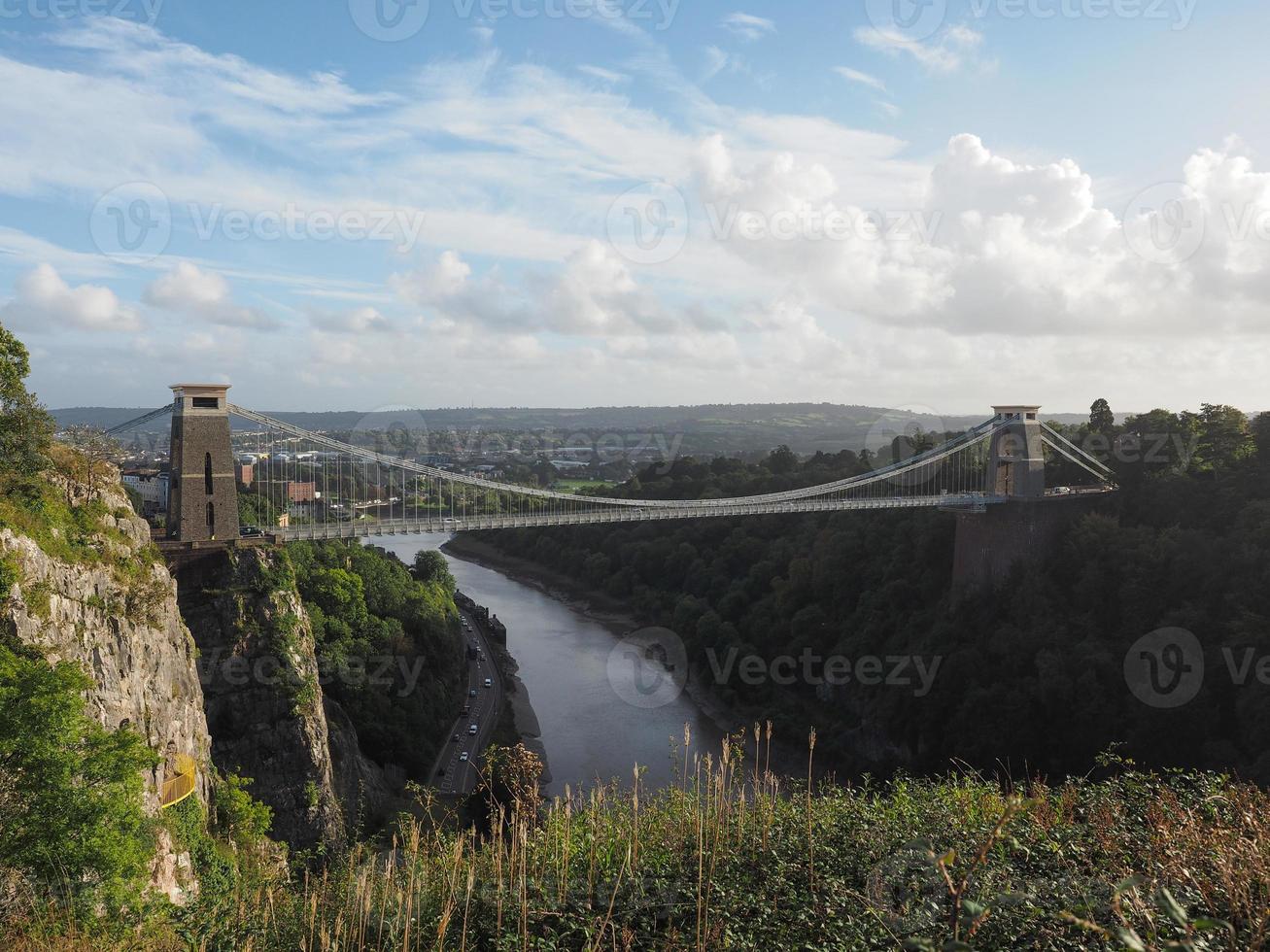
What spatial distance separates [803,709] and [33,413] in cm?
1478

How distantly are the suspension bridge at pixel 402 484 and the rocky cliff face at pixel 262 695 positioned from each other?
2.47 ft

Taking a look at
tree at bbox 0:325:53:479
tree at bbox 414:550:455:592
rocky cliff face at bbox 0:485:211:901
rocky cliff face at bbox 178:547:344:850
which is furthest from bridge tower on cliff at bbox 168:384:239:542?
tree at bbox 414:550:455:592

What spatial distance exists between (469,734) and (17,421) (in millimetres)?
10745

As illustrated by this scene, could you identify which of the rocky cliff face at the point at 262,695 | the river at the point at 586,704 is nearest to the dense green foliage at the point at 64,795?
the rocky cliff face at the point at 262,695

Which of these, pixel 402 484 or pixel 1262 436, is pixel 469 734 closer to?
pixel 402 484

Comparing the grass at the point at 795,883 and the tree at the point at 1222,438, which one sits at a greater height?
the tree at the point at 1222,438

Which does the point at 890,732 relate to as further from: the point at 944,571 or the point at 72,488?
the point at 72,488

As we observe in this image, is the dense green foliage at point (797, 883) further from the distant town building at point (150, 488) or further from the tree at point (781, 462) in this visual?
the tree at point (781, 462)

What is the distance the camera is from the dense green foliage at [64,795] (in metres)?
4.67

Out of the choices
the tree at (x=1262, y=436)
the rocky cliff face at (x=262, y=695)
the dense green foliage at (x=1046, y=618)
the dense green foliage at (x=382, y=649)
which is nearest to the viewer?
the rocky cliff face at (x=262, y=695)

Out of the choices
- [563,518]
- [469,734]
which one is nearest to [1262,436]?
[563,518]

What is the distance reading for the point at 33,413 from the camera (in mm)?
7996

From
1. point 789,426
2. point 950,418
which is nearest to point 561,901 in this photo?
point 950,418

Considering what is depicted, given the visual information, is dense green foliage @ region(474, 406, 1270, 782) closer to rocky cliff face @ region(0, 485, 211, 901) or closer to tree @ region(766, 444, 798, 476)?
tree @ region(766, 444, 798, 476)
